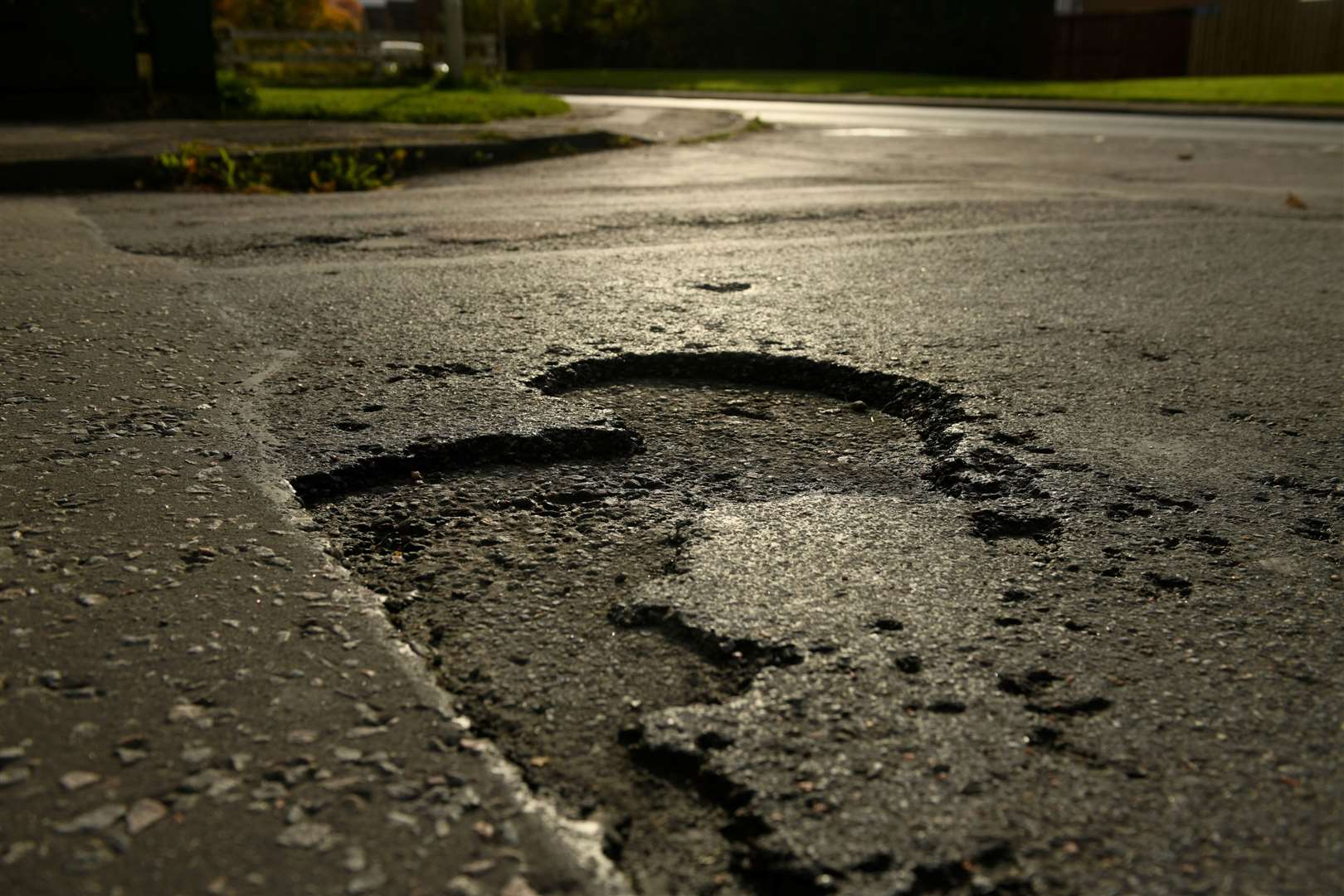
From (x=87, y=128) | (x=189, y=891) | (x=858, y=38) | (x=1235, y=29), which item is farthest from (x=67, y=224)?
(x=1235, y=29)

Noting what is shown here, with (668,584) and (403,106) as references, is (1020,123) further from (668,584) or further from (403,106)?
(668,584)

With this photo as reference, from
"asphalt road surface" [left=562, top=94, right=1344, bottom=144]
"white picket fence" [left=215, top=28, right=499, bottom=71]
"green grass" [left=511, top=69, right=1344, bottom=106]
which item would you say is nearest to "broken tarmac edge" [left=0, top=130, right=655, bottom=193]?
"asphalt road surface" [left=562, top=94, right=1344, bottom=144]

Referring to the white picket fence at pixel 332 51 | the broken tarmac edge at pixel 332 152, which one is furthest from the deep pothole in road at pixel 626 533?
the white picket fence at pixel 332 51

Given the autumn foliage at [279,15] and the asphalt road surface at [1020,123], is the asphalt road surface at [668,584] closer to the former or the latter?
the asphalt road surface at [1020,123]

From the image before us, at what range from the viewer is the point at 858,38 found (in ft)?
113

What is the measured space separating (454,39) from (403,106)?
20.6 feet

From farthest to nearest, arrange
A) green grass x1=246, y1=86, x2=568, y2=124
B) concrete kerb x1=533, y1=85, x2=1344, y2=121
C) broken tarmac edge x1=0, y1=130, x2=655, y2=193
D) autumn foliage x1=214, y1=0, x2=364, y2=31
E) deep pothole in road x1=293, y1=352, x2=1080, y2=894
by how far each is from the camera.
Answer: autumn foliage x1=214, y1=0, x2=364, y2=31 → concrete kerb x1=533, y1=85, x2=1344, y2=121 → green grass x1=246, y1=86, x2=568, y2=124 → broken tarmac edge x1=0, y1=130, x2=655, y2=193 → deep pothole in road x1=293, y1=352, x2=1080, y2=894

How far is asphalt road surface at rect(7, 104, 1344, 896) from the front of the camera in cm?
148

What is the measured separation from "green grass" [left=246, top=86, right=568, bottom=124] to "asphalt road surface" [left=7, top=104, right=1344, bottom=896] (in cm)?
691

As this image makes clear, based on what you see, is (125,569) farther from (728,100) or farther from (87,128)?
(728,100)

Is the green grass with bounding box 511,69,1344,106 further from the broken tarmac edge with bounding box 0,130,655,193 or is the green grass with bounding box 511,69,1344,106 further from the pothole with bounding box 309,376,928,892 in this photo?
the pothole with bounding box 309,376,928,892

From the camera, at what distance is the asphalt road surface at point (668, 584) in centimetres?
148

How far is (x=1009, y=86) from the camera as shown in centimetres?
2533

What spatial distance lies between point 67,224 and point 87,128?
4.40m
